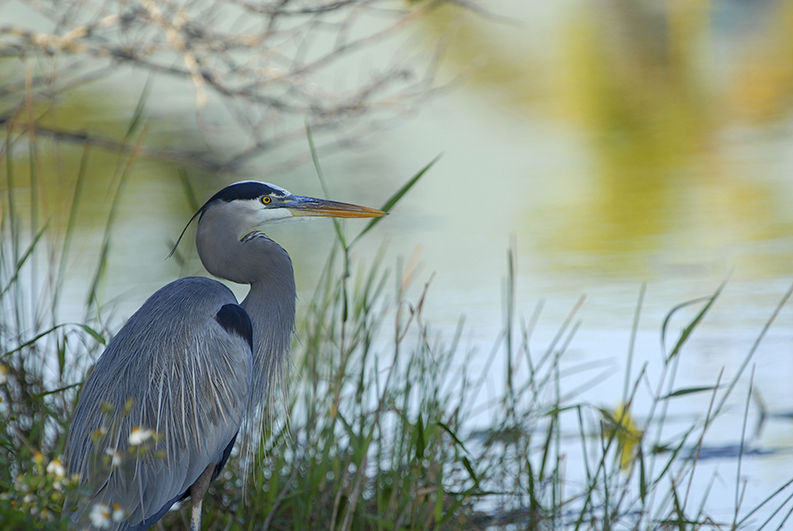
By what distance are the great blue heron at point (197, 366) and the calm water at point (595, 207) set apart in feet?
2.55

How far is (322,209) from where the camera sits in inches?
95.3

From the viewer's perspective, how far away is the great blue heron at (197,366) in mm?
2096

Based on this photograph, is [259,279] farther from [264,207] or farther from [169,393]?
[169,393]

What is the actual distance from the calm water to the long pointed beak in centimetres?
81

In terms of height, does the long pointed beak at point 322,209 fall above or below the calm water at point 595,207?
below

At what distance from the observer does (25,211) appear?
6207 mm

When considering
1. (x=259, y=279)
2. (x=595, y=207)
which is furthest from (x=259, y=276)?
(x=595, y=207)

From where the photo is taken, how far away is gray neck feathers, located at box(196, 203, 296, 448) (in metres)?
2.31

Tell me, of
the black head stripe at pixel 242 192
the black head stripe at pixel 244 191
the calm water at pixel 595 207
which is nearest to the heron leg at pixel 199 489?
the black head stripe at pixel 242 192

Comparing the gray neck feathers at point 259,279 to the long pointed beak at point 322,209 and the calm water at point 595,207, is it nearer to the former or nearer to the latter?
the long pointed beak at point 322,209

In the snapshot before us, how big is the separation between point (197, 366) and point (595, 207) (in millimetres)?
4196

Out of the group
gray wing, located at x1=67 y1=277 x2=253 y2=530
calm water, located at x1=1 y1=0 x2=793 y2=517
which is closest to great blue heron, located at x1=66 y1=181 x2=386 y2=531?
gray wing, located at x1=67 y1=277 x2=253 y2=530

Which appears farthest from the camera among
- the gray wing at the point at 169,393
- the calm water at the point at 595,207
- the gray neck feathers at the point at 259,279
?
the calm water at the point at 595,207

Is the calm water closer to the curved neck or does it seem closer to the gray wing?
the curved neck
